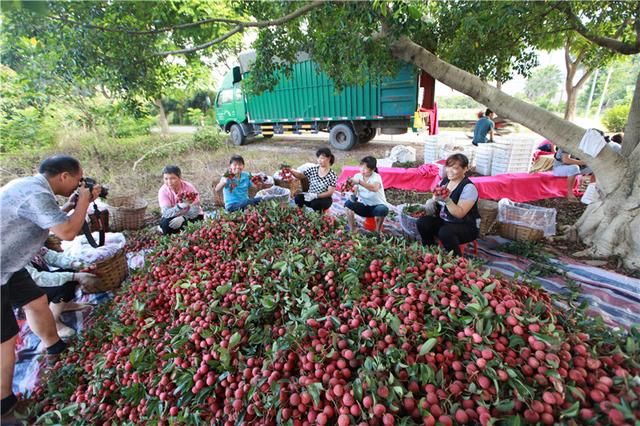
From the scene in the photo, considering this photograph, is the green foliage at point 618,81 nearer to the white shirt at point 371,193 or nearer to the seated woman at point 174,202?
the white shirt at point 371,193

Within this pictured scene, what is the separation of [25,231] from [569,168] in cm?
668

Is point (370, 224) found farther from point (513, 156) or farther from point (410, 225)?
point (513, 156)

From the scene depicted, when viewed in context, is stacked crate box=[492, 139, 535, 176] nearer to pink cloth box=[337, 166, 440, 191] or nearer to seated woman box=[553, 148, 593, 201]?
seated woman box=[553, 148, 593, 201]

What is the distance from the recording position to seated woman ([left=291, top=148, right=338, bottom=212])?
4.27 m

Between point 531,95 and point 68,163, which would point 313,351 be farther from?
point 531,95

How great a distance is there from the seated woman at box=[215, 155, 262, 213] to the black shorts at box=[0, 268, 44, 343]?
220cm

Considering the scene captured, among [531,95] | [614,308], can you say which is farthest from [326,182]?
[531,95]

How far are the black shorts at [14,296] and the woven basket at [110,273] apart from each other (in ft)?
2.17

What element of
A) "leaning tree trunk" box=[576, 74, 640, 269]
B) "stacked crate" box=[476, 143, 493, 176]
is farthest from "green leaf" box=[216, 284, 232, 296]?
"stacked crate" box=[476, 143, 493, 176]

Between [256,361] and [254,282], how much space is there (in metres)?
0.48

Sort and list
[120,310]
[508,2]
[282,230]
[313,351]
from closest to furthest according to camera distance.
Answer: [313,351] < [120,310] < [282,230] < [508,2]

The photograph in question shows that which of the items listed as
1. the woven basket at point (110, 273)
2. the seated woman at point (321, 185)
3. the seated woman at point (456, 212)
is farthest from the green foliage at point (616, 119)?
the woven basket at point (110, 273)

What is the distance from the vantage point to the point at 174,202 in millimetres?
3805

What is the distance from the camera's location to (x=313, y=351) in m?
1.27
